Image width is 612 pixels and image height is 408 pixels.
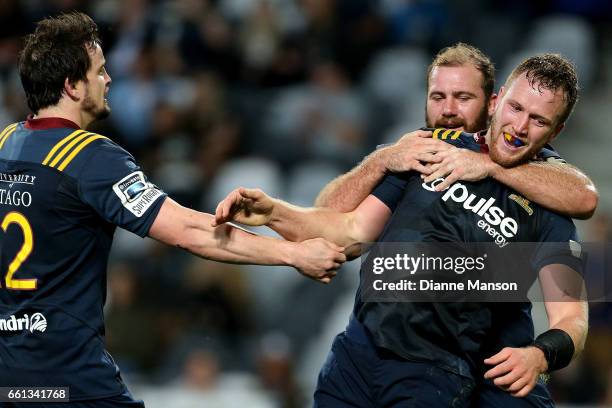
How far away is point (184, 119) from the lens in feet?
31.3

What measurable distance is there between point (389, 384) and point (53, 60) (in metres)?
1.89

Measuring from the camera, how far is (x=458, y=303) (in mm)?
4199

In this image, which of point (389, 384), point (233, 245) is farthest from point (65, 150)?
point (389, 384)

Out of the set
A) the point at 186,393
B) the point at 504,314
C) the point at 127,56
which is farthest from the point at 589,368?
the point at 127,56

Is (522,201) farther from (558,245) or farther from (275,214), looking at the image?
(275,214)

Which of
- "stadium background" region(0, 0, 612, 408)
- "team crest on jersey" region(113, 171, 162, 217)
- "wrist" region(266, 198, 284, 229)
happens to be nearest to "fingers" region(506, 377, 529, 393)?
"wrist" region(266, 198, 284, 229)

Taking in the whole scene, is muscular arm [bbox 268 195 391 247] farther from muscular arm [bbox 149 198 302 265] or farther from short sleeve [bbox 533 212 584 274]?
short sleeve [bbox 533 212 584 274]

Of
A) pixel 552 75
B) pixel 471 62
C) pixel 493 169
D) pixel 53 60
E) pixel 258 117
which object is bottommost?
pixel 53 60

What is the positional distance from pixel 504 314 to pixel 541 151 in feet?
2.40

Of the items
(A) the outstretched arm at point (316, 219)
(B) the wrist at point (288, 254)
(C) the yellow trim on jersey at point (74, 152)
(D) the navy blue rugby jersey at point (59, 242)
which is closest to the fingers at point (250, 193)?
(A) the outstretched arm at point (316, 219)

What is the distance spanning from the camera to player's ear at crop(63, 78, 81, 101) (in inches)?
171

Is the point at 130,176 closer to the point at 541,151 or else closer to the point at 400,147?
the point at 400,147

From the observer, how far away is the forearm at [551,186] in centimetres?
428

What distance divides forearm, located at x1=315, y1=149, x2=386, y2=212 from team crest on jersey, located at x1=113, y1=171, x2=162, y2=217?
97 centimetres
